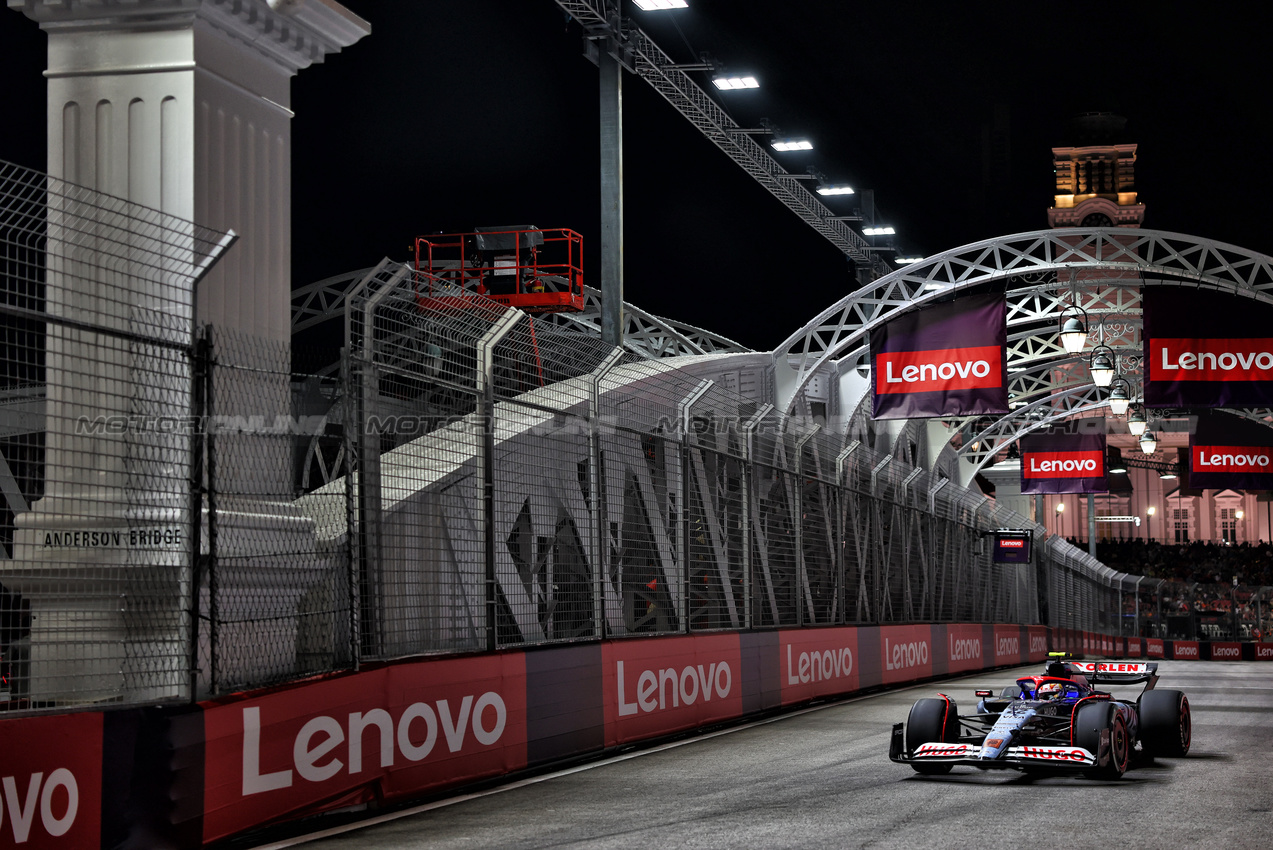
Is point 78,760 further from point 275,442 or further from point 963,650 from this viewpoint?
point 963,650

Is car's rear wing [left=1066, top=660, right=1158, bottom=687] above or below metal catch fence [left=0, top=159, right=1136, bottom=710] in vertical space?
below

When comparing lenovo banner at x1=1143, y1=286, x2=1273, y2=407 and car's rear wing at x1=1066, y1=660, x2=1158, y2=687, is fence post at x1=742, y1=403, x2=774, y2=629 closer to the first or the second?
car's rear wing at x1=1066, y1=660, x2=1158, y2=687

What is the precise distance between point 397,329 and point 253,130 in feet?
4.89

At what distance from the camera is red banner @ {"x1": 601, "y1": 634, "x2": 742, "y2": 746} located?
36.7 ft

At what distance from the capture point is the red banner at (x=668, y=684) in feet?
36.7

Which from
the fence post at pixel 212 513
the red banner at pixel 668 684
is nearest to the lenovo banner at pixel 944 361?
the red banner at pixel 668 684

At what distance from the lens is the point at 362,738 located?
25.8ft

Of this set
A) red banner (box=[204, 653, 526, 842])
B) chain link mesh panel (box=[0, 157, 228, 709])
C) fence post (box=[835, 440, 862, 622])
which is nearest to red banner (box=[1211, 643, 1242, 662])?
fence post (box=[835, 440, 862, 622])

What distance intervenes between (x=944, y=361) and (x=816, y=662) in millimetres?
6473

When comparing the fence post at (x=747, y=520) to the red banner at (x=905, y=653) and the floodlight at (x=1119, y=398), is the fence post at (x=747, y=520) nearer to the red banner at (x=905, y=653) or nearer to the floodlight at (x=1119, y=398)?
the red banner at (x=905, y=653)

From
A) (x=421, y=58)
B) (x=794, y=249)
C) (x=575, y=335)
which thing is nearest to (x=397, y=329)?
(x=575, y=335)

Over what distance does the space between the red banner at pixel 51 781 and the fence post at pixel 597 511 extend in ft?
17.7

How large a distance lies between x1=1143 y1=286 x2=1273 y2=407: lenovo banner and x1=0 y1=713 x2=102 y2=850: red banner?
17024 mm

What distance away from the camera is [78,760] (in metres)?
5.97
